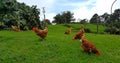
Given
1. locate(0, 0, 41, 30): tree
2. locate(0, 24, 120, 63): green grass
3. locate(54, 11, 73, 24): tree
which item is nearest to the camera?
locate(0, 24, 120, 63): green grass

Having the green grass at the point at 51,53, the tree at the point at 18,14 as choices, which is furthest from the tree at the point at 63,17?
the green grass at the point at 51,53

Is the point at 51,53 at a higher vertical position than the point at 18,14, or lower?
lower

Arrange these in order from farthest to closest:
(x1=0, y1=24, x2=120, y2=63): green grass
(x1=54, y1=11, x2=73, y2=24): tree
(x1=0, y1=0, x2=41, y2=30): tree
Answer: (x1=54, y1=11, x2=73, y2=24): tree < (x1=0, y1=0, x2=41, y2=30): tree < (x1=0, y1=24, x2=120, y2=63): green grass

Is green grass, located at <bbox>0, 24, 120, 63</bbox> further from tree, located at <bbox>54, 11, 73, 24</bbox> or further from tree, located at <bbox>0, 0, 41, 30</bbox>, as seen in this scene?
tree, located at <bbox>54, 11, 73, 24</bbox>

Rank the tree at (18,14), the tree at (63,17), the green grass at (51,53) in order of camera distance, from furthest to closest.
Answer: the tree at (63,17) → the tree at (18,14) → the green grass at (51,53)

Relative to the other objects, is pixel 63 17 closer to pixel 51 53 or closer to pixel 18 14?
pixel 18 14

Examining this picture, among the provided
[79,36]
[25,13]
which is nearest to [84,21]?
[25,13]

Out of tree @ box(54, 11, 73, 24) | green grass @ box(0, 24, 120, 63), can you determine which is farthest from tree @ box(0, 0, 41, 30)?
tree @ box(54, 11, 73, 24)

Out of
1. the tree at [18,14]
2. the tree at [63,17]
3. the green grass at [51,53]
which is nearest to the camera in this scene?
the green grass at [51,53]

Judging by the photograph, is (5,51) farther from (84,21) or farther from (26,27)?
(84,21)

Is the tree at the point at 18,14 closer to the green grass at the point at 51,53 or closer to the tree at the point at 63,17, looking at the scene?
the green grass at the point at 51,53

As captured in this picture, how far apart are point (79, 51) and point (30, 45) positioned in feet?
13.5

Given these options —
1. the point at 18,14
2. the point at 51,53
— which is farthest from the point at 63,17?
the point at 51,53

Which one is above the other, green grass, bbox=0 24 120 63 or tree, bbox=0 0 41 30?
tree, bbox=0 0 41 30
